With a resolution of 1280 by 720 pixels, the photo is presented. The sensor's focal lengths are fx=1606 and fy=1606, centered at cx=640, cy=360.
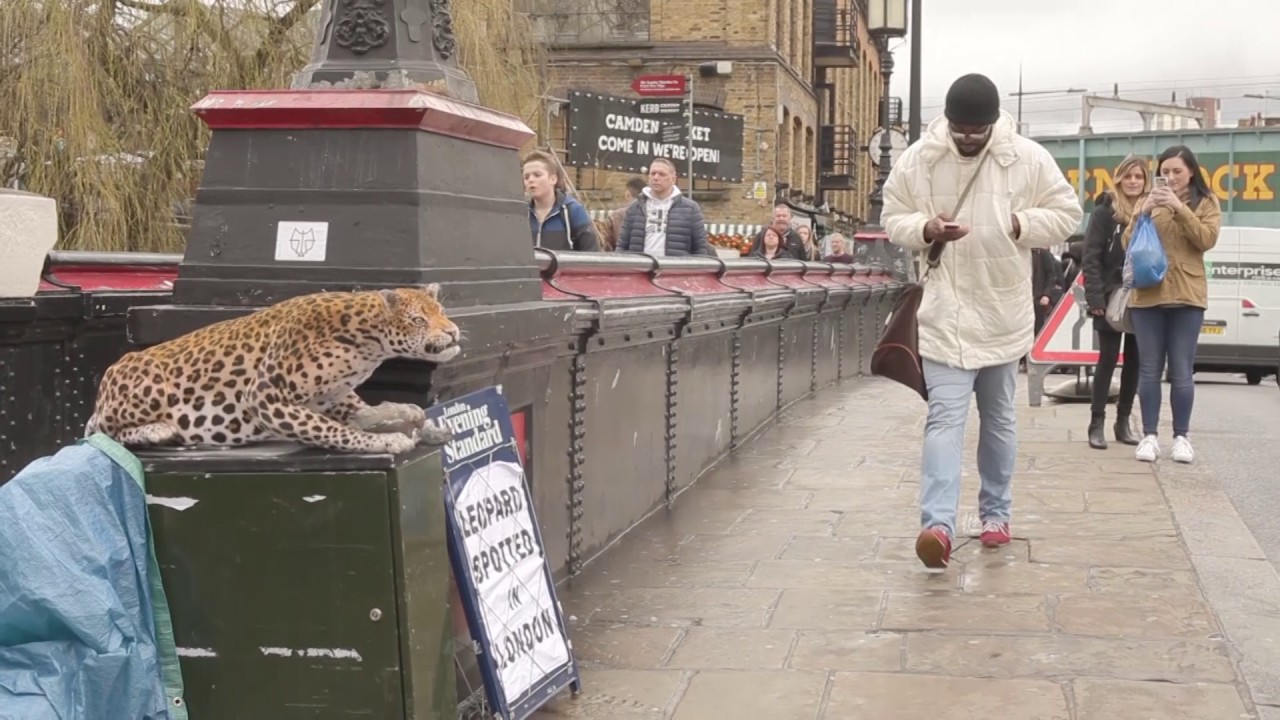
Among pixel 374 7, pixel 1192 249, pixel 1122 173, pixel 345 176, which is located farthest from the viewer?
pixel 1122 173

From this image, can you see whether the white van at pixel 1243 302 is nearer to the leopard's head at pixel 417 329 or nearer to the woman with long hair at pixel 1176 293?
the woman with long hair at pixel 1176 293

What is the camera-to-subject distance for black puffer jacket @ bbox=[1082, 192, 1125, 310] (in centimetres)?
1045

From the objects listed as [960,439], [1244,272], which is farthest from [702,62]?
[960,439]

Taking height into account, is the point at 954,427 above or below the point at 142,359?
below

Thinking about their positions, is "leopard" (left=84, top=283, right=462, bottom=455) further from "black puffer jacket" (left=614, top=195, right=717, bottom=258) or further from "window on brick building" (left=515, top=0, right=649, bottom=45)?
"window on brick building" (left=515, top=0, right=649, bottom=45)

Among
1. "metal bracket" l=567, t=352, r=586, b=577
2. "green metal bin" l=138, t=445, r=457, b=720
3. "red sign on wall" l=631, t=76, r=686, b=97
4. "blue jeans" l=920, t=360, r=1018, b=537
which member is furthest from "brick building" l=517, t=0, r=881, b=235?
"green metal bin" l=138, t=445, r=457, b=720

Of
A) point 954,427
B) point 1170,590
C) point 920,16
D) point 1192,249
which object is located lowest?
point 1170,590

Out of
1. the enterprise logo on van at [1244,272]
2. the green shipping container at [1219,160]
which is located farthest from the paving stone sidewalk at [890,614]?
the green shipping container at [1219,160]

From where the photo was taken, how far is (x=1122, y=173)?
10203 millimetres

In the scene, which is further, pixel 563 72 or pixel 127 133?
pixel 563 72

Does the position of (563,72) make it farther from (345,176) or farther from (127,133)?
(345,176)

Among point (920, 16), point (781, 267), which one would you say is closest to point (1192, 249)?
point (781, 267)

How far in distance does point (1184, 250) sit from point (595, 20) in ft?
100

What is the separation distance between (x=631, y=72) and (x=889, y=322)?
31.8 m
